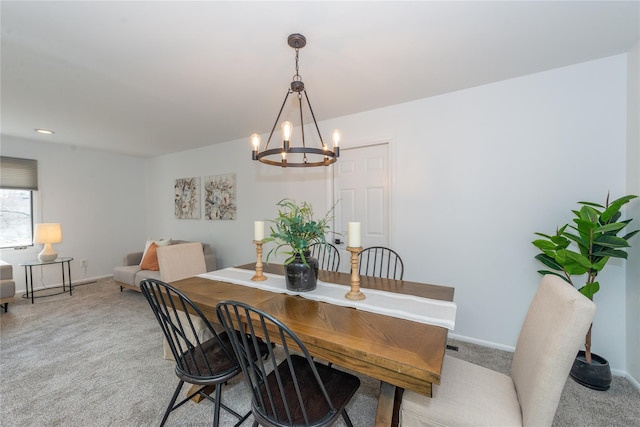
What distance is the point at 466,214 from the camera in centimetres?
251

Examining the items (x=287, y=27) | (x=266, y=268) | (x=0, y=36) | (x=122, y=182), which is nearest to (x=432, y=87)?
(x=287, y=27)

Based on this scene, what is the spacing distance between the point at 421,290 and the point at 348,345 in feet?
2.85

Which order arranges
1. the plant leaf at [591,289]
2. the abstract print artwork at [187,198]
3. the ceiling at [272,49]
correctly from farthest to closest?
the abstract print artwork at [187,198] < the plant leaf at [591,289] < the ceiling at [272,49]

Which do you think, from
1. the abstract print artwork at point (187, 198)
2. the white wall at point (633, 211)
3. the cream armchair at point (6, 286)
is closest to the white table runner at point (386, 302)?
the white wall at point (633, 211)

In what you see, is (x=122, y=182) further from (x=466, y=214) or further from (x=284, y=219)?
(x=466, y=214)

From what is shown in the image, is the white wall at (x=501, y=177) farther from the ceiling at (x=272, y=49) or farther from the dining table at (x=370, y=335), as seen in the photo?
the dining table at (x=370, y=335)

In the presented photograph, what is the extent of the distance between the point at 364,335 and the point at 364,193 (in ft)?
6.95

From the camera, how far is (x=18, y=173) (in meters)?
4.02

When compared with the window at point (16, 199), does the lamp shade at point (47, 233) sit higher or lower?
lower

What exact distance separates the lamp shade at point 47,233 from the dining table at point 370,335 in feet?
12.3

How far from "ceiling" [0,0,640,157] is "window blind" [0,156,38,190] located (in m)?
1.58

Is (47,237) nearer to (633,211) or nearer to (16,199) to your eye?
(16,199)

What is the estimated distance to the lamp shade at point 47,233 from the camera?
3.82 m

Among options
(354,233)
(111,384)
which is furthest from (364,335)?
(111,384)
